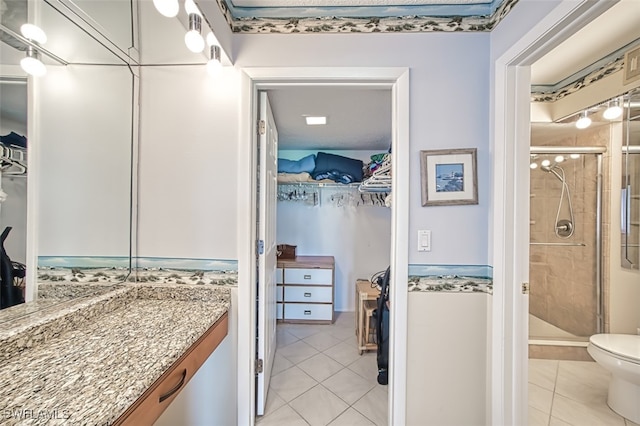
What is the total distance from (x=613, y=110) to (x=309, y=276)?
115 inches

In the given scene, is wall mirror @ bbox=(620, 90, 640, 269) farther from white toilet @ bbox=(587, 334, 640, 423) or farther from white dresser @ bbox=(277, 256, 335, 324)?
white dresser @ bbox=(277, 256, 335, 324)

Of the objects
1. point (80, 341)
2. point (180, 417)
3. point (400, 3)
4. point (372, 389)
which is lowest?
point (372, 389)

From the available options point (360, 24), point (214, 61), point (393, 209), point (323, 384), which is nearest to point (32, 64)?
point (214, 61)

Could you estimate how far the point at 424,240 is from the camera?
4.21ft

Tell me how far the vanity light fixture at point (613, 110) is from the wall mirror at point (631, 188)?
0.04 m

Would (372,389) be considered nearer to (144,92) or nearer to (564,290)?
(564,290)

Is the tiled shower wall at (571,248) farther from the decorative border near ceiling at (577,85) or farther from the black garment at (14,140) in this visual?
the black garment at (14,140)

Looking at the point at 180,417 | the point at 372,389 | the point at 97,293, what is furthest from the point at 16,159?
the point at 372,389

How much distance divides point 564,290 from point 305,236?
8.78ft

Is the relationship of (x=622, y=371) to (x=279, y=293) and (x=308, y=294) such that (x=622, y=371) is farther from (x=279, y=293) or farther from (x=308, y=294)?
(x=279, y=293)

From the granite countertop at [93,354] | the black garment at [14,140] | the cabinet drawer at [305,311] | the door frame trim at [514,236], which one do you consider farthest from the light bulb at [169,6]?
the cabinet drawer at [305,311]

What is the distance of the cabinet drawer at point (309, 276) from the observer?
277 centimetres

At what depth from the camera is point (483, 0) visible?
4.05ft

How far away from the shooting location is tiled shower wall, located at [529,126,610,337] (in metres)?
2.15
